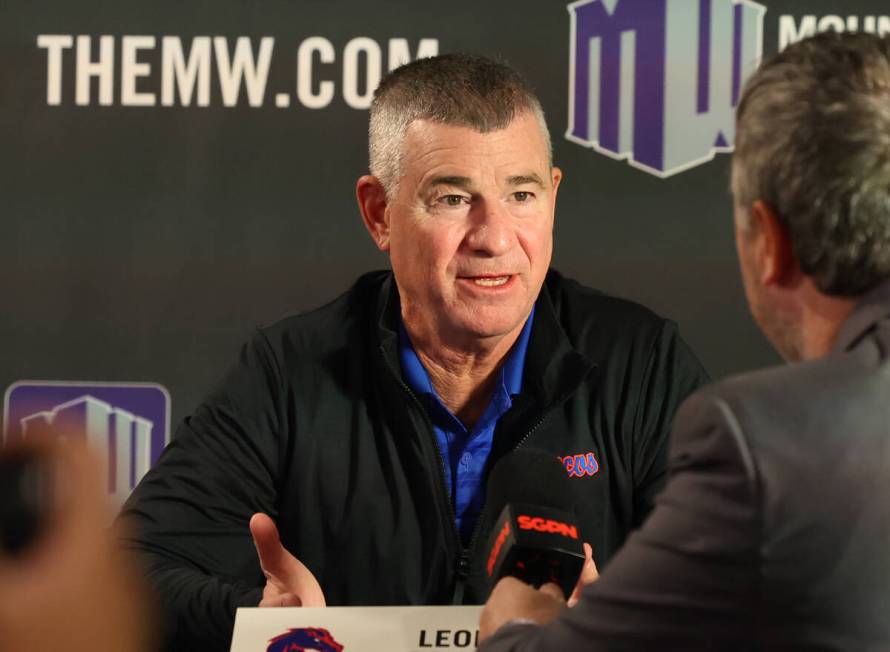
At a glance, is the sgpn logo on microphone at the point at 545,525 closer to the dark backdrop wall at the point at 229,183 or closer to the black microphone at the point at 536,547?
the black microphone at the point at 536,547

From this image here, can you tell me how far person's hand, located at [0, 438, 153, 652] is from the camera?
42 centimetres

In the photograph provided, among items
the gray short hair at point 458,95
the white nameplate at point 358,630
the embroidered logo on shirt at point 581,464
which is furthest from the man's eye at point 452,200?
the white nameplate at point 358,630

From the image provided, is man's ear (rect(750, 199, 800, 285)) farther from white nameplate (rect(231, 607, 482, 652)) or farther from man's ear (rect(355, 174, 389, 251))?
man's ear (rect(355, 174, 389, 251))

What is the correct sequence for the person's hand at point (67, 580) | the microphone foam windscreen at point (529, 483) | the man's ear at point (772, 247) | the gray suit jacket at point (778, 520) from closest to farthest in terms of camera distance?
the person's hand at point (67, 580)
the gray suit jacket at point (778, 520)
the man's ear at point (772, 247)
the microphone foam windscreen at point (529, 483)

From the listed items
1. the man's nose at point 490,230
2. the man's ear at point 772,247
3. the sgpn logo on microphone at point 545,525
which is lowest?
the sgpn logo on microphone at point 545,525

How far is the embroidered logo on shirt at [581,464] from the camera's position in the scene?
1913 mm

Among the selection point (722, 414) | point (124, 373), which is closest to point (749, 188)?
point (722, 414)

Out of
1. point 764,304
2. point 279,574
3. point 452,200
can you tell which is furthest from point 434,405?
point 764,304

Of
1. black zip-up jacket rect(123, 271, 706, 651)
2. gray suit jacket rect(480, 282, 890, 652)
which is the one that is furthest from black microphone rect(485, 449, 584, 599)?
black zip-up jacket rect(123, 271, 706, 651)

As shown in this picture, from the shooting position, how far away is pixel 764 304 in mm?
1080

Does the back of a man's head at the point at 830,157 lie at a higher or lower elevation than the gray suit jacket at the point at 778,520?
higher

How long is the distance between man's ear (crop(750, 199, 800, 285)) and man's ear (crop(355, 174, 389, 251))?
111cm

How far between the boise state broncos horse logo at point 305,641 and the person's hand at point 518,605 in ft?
0.82

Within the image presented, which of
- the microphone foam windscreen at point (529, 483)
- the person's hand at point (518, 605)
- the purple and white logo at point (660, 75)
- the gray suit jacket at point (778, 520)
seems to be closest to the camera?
the gray suit jacket at point (778, 520)
